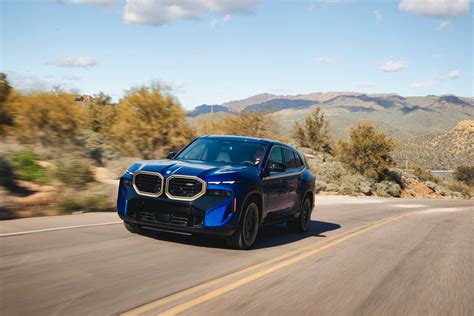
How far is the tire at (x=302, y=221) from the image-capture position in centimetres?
1155

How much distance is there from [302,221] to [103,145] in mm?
14807

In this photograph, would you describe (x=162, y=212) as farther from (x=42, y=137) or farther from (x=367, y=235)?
(x=42, y=137)

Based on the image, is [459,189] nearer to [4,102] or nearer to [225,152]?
[4,102]

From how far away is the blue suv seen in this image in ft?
26.1

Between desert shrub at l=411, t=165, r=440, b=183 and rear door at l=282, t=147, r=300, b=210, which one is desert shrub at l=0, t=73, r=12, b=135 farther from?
desert shrub at l=411, t=165, r=440, b=183

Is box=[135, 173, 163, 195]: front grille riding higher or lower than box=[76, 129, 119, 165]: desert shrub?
lower

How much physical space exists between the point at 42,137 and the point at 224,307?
18.6m

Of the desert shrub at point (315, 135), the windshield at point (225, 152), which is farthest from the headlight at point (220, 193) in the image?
the desert shrub at point (315, 135)

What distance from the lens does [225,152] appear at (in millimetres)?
9562

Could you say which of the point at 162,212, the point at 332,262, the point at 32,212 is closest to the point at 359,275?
the point at 332,262

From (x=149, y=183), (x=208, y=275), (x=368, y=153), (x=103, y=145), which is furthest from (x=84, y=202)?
(x=368, y=153)

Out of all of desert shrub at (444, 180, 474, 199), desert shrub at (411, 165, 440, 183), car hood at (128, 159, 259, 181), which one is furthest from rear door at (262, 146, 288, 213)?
desert shrub at (444, 180, 474, 199)

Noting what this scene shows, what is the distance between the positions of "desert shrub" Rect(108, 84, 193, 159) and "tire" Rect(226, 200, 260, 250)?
57.9 feet

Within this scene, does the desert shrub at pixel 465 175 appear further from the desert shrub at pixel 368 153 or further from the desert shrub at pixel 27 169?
the desert shrub at pixel 27 169
